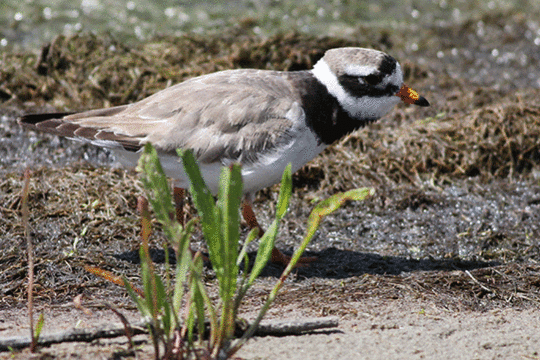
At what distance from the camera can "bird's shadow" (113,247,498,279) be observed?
5047mm

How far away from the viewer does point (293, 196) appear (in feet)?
20.0

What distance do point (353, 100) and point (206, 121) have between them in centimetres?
117

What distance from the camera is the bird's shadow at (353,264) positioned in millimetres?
5047

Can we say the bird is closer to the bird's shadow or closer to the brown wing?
the brown wing

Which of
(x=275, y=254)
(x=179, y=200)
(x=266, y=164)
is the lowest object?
(x=275, y=254)

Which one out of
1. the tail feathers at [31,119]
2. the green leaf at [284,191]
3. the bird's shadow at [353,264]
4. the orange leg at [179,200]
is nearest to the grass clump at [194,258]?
the green leaf at [284,191]

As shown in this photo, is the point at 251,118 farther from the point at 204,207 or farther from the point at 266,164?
the point at 204,207

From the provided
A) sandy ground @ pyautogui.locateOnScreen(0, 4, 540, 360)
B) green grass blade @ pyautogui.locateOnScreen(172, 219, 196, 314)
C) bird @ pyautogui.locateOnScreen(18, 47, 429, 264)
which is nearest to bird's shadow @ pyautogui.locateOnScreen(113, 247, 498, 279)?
sandy ground @ pyautogui.locateOnScreen(0, 4, 540, 360)

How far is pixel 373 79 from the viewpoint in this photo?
5062 mm

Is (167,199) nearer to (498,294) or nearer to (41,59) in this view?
(498,294)

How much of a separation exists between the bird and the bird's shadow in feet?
0.86

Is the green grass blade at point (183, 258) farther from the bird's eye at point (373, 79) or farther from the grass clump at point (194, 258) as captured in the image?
the bird's eye at point (373, 79)

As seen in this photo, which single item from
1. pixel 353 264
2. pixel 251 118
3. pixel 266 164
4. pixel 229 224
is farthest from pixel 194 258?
pixel 353 264

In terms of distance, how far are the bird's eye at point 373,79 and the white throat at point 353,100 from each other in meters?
0.08
